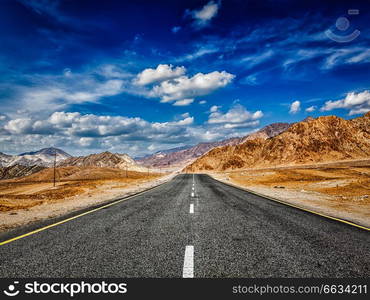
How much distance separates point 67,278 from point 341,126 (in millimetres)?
132076

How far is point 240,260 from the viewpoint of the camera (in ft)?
13.6

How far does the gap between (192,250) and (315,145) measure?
117684 mm

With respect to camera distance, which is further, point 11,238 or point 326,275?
point 11,238

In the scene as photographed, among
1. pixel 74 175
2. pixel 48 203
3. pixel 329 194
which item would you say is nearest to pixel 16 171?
pixel 74 175

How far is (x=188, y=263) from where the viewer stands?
13.1 feet

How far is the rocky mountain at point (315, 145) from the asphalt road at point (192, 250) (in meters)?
105

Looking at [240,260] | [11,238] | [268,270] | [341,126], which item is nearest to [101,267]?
[240,260]

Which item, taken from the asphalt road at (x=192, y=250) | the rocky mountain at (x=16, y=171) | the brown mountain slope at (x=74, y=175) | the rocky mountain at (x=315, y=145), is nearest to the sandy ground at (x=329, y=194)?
the asphalt road at (x=192, y=250)

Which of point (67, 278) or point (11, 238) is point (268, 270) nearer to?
point (67, 278)

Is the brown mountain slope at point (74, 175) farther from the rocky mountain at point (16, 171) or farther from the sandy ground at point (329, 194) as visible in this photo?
the sandy ground at point (329, 194)

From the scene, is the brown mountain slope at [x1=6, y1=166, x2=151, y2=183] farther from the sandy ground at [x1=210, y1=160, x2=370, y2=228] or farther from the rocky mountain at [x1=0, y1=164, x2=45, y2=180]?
the sandy ground at [x1=210, y1=160, x2=370, y2=228]

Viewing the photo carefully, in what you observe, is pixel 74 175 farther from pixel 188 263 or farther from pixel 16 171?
pixel 188 263

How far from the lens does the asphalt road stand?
3.76 meters

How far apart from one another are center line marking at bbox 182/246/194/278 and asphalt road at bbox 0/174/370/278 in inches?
0.6
